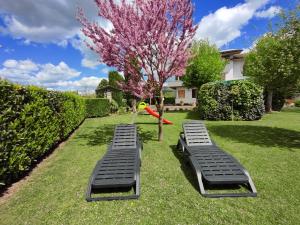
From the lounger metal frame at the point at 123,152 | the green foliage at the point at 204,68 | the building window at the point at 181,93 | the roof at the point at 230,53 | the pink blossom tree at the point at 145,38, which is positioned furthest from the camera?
the building window at the point at 181,93

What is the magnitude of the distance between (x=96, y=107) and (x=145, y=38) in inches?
557

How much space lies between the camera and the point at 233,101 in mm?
15070

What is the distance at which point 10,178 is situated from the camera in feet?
15.0

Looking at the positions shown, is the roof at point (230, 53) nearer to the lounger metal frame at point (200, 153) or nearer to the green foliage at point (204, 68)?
the green foliage at point (204, 68)

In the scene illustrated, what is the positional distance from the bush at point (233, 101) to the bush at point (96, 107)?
10.6 m

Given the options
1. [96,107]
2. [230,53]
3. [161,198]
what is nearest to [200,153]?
[161,198]

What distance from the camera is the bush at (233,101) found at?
48.2 feet

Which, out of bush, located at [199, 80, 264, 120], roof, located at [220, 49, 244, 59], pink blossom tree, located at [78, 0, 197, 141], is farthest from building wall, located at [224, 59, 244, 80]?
pink blossom tree, located at [78, 0, 197, 141]

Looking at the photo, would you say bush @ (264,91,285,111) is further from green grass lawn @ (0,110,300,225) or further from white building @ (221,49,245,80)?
green grass lawn @ (0,110,300,225)

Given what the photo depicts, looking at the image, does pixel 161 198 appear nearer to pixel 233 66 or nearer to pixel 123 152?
pixel 123 152

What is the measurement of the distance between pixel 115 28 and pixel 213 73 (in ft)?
60.7

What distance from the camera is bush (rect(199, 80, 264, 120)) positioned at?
48.2 ft

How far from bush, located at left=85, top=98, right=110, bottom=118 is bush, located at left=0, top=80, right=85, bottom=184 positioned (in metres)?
12.8

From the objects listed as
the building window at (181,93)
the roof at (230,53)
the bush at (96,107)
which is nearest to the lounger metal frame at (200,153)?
the bush at (96,107)
